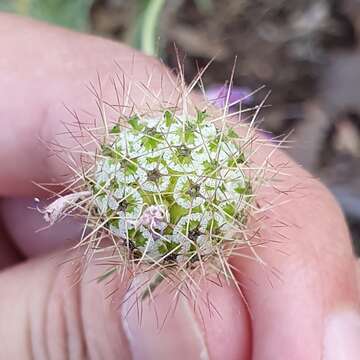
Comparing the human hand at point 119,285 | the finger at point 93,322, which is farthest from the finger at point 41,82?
the finger at point 93,322

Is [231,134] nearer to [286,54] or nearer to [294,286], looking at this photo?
[294,286]

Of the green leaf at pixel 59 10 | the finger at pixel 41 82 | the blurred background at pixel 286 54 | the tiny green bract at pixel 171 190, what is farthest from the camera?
the blurred background at pixel 286 54

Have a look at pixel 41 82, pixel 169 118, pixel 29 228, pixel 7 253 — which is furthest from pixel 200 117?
pixel 7 253

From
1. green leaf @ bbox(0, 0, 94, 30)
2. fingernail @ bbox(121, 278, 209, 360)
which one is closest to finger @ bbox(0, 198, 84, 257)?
fingernail @ bbox(121, 278, 209, 360)

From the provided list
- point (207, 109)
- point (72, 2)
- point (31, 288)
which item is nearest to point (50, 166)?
point (31, 288)

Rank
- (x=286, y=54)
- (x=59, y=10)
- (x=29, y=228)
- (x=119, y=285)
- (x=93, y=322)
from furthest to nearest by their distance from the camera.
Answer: (x=286, y=54)
(x=59, y=10)
(x=29, y=228)
(x=93, y=322)
(x=119, y=285)

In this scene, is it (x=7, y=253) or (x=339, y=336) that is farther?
(x=7, y=253)

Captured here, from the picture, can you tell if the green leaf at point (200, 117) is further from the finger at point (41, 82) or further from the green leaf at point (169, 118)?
the finger at point (41, 82)
